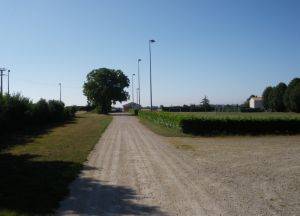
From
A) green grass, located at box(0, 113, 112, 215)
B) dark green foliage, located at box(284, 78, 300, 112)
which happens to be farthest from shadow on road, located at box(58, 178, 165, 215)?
dark green foliage, located at box(284, 78, 300, 112)

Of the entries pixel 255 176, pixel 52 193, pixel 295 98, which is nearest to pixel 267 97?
pixel 295 98

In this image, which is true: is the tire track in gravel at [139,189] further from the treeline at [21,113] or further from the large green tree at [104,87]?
the large green tree at [104,87]

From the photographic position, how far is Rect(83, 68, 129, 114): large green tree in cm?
11069

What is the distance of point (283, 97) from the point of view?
10169cm

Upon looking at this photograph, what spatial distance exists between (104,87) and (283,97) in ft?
132

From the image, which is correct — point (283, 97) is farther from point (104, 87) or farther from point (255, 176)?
point (255, 176)

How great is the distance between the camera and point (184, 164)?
55.7ft

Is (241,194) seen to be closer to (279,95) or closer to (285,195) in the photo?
(285,195)

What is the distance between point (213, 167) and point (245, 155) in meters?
4.38

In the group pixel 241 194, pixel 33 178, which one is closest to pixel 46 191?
pixel 33 178

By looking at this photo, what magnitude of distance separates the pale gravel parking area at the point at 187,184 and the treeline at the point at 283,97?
74563mm

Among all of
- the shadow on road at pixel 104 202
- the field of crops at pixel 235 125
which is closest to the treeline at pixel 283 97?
the field of crops at pixel 235 125

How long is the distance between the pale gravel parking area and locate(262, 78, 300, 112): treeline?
74.6 m

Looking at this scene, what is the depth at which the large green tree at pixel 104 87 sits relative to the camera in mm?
110688
